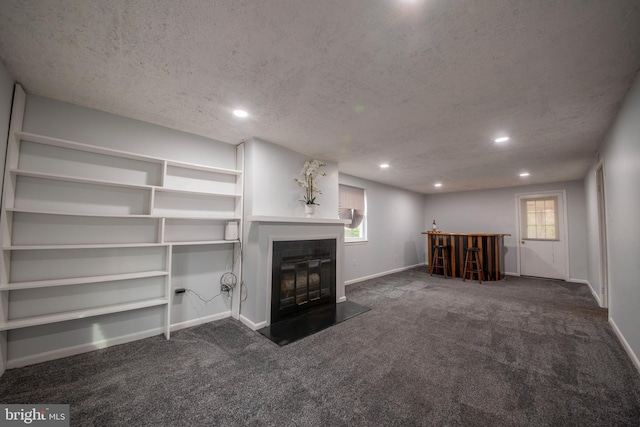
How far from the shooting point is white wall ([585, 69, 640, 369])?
1978 mm

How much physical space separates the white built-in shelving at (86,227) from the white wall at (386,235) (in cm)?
326

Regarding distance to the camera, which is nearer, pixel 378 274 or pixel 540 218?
pixel 378 274

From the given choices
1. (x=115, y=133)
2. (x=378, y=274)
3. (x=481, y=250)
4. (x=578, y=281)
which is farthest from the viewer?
(x=378, y=274)

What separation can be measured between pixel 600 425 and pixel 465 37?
8.41 feet

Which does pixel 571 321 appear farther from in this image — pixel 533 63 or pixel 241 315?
pixel 241 315

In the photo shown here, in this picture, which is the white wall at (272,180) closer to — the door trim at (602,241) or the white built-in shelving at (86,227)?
the white built-in shelving at (86,227)

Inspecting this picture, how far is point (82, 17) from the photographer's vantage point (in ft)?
4.63

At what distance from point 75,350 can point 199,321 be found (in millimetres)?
1110

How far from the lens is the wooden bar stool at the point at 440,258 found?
596 cm

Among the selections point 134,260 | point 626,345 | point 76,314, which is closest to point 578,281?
point 626,345

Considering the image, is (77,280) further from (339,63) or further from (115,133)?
(339,63)

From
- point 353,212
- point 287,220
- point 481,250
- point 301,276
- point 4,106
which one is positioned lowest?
point 301,276

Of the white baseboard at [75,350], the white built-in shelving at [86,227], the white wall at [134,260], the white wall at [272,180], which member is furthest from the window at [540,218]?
the white baseboard at [75,350]

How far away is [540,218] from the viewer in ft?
19.9
